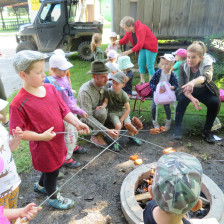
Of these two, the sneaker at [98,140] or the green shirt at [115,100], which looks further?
the sneaker at [98,140]

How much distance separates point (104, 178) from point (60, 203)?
0.74 metres

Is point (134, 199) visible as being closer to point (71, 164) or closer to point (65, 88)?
point (71, 164)

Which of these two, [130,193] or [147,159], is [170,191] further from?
[147,159]

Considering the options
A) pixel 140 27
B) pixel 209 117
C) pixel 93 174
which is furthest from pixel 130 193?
pixel 140 27

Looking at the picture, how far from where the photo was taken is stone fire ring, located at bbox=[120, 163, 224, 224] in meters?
2.27

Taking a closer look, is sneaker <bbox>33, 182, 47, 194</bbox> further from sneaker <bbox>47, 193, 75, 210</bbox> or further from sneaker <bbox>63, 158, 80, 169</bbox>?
sneaker <bbox>63, 158, 80, 169</bbox>

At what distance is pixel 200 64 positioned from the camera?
3668 millimetres

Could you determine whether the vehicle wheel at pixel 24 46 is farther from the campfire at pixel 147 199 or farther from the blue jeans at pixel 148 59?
the campfire at pixel 147 199

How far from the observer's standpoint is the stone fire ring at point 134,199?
2270 millimetres

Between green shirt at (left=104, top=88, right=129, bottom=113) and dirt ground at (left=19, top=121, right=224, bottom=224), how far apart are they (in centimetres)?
62

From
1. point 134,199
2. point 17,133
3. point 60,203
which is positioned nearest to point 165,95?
point 134,199

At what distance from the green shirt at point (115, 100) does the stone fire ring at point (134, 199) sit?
4.31 ft

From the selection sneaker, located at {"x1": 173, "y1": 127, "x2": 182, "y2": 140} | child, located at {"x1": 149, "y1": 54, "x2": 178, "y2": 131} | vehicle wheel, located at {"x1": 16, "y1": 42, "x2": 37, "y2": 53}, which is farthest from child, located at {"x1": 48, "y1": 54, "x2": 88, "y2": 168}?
vehicle wheel, located at {"x1": 16, "y1": 42, "x2": 37, "y2": 53}

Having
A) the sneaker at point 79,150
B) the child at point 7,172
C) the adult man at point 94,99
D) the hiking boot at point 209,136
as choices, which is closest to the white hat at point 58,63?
the adult man at point 94,99
